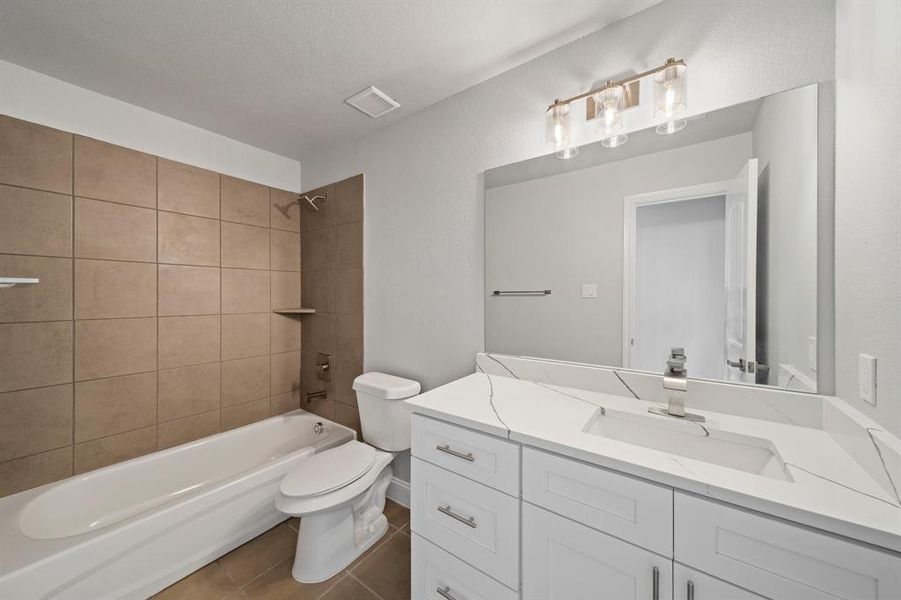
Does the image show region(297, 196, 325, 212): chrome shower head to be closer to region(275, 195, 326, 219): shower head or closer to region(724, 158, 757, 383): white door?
region(275, 195, 326, 219): shower head

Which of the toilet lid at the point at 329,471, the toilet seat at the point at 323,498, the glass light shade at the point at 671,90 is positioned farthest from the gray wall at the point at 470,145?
the toilet seat at the point at 323,498

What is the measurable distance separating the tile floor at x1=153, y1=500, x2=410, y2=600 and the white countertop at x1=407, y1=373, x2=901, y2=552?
0.96 m

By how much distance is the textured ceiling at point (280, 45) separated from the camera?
123cm

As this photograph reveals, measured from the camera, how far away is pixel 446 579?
1105 millimetres

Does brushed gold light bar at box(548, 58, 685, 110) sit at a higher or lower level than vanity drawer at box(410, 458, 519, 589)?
higher

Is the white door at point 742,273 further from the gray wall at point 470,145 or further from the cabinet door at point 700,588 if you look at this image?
the cabinet door at point 700,588

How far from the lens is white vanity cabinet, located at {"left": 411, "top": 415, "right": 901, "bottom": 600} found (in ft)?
1.96

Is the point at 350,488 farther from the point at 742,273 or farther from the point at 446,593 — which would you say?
the point at 742,273

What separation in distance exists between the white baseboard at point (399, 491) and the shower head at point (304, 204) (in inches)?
80.8

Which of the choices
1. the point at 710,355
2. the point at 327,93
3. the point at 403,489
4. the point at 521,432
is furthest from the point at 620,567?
the point at 327,93

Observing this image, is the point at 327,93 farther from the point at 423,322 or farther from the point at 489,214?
the point at 423,322

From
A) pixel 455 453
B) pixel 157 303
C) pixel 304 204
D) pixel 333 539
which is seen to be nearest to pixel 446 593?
pixel 455 453

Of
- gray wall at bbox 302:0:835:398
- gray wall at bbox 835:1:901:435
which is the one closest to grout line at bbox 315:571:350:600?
gray wall at bbox 302:0:835:398

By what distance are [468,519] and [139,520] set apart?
4.79 ft
